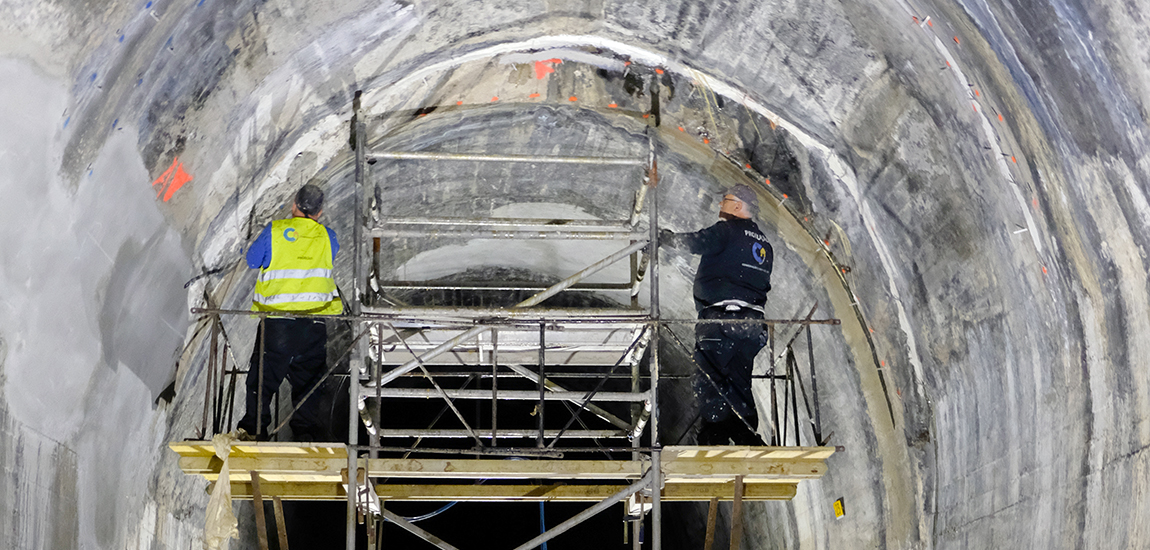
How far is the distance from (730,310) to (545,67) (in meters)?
2.05

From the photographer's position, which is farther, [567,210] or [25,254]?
[567,210]

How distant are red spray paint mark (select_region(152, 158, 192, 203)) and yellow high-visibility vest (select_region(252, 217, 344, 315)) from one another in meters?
0.81

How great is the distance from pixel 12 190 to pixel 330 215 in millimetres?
3416

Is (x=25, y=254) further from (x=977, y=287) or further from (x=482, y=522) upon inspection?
(x=482, y=522)

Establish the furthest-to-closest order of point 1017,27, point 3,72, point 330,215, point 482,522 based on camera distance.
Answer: point 482,522, point 330,215, point 1017,27, point 3,72

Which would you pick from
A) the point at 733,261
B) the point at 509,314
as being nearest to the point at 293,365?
the point at 509,314

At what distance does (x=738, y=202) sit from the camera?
6352 millimetres

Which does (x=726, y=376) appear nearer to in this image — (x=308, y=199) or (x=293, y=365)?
(x=293, y=365)

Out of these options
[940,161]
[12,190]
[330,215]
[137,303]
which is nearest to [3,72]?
[12,190]

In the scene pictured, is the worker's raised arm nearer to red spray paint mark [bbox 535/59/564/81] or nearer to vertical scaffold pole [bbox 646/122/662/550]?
vertical scaffold pole [bbox 646/122/662/550]

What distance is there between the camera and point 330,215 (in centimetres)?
732

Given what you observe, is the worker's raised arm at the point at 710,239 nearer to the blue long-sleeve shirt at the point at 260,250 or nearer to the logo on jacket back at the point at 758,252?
the logo on jacket back at the point at 758,252

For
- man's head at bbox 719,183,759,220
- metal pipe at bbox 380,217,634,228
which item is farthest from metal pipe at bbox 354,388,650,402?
man's head at bbox 719,183,759,220

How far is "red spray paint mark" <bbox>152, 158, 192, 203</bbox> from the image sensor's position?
16.3ft
